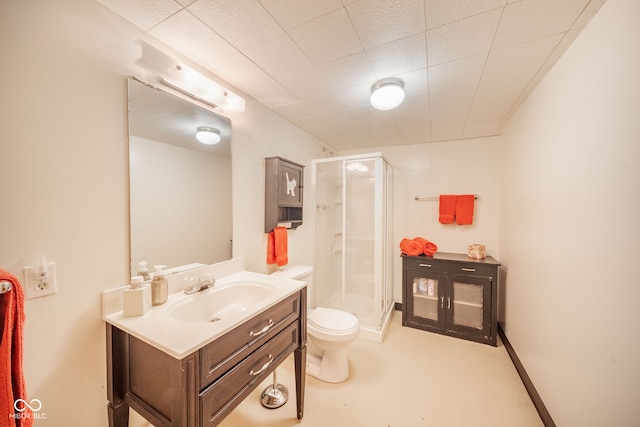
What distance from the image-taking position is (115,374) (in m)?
1.02

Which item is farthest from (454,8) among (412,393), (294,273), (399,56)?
(412,393)

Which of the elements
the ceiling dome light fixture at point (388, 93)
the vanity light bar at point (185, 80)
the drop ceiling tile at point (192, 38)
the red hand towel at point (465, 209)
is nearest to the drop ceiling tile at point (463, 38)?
the ceiling dome light fixture at point (388, 93)

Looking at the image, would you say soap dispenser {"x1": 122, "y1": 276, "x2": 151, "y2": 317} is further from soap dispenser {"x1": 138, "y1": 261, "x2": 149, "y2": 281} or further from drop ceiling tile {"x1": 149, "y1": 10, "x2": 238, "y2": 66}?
drop ceiling tile {"x1": 149, "y1": 10, "x2": 238, "y2": 66}

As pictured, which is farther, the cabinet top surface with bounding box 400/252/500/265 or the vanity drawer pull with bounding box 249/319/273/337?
the cabinet top surface with bounding box 400/252/500/265

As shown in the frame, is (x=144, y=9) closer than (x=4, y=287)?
No

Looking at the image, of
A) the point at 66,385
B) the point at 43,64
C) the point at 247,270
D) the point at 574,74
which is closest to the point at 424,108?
the point at 574,74

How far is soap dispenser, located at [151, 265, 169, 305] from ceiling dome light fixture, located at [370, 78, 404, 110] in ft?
5.79

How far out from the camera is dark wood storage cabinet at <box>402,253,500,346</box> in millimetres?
2328

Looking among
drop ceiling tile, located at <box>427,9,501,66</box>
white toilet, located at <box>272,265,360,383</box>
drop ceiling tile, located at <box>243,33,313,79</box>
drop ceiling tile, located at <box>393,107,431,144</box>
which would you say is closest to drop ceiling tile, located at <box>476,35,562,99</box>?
drop ceiling tile, located at <box>427,9,501,66</box>

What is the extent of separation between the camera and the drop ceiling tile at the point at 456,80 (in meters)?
1.45

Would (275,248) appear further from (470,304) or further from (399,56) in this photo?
(470,304)

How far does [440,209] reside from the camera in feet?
9.34

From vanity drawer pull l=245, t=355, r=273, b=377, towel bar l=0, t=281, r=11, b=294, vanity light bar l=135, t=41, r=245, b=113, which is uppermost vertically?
vanity light bar l=135, t=41, r=245, b=113

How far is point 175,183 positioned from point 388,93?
5.10ft
